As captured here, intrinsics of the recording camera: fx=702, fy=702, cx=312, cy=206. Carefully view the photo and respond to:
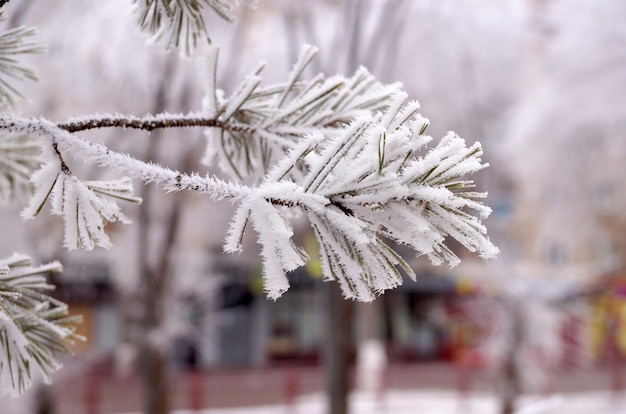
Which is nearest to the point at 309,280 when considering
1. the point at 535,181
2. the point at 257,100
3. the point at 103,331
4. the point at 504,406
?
the point at 103,331

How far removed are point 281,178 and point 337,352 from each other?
7397 mm

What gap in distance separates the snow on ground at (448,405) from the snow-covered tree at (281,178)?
1252 cm

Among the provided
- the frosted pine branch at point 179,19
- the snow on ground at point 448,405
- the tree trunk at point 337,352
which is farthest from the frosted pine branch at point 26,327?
the snow on ground at point 448,405

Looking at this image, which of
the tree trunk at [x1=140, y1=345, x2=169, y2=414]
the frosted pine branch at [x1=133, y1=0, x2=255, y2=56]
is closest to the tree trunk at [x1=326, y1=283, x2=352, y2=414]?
the tree trunk at [x1=140, y1=345, x2=169, y2=414]

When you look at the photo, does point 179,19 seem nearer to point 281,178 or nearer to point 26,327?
point 281,178

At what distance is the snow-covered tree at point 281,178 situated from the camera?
1390mm

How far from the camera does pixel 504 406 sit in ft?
34.8

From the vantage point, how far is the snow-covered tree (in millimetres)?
1390

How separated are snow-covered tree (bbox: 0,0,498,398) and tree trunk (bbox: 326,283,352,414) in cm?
661

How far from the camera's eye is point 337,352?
8.62m

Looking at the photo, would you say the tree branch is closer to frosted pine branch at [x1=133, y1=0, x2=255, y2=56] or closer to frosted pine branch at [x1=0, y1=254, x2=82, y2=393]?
frosted pine branch at [x1=133, y1=0, x2=255, y2=56]

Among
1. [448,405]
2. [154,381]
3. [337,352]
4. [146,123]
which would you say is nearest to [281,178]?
[146,123]

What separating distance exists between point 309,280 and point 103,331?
6176 mm

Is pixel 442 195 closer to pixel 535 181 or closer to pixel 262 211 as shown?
pixel 262 211
